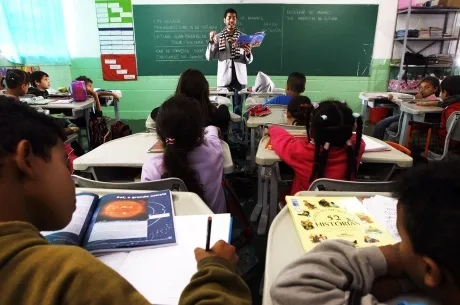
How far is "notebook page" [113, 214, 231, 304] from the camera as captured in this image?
2.33ft

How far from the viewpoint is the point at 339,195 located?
1.17 meters

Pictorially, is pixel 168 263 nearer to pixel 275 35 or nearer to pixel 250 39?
pixel 250 39

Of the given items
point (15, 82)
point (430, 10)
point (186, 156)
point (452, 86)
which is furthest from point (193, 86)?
point (430, 10)

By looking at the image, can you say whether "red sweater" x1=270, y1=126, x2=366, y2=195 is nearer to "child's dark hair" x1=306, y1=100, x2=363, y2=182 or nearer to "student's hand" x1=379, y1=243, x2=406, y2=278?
"child's dark hair" x1=306, y1=100, x2=363, y2=182

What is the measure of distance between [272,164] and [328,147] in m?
0.33

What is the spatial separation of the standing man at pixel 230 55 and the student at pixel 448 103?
2.18m

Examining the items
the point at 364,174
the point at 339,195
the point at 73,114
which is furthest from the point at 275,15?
the point at 339,195

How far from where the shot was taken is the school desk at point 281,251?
72 cm

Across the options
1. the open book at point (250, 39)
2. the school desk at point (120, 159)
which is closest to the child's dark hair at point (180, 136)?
the school desk at point (120, 159)

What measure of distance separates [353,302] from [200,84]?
6.76ft

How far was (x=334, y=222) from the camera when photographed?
958 mm

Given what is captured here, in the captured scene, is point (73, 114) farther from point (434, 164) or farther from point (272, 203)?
point (434, 164)

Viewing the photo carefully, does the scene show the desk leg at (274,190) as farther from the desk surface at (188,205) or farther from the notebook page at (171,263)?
the notebook page at (171,263)

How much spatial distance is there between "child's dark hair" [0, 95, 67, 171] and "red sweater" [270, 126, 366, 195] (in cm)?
128
